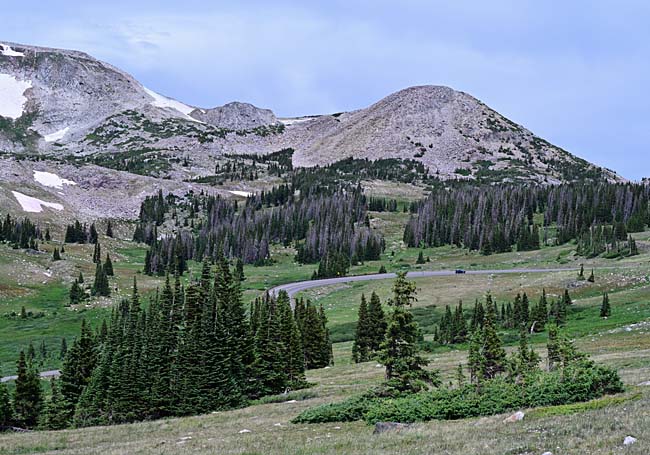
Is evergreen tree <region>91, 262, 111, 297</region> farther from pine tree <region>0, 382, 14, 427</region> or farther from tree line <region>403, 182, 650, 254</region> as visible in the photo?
tree line <region>403, 182, 650, 254</region>

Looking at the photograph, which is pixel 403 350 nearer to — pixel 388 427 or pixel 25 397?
pixel 388 427

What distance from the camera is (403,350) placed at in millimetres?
33594

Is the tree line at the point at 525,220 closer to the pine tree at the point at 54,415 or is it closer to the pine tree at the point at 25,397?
the pine tree at the point at 54,415

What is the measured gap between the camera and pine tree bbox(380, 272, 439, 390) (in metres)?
Answer: 32.3

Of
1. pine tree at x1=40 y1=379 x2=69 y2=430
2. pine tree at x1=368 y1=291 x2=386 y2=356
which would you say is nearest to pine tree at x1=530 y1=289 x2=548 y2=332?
pine tree at x1=368 y1=291 x2=386 y2=356

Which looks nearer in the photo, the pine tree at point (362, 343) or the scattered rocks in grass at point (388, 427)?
the scattered rocks in grass at point (388, 427)

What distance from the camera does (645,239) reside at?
133 m

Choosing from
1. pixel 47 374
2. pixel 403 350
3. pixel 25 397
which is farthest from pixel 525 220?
pixel 403 350

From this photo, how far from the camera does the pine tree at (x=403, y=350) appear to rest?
3231 cm

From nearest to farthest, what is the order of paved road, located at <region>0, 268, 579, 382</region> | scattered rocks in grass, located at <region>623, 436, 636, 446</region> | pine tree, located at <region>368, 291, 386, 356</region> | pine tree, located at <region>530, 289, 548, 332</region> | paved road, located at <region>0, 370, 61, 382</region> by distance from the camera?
scattered rocks in grass, located at <region>623, 436, 636, 446</region> < pine tree, located at <region>368, 291, 386, 356</region> < paved road, located at <region>0, 370, 61, 382</region> < pine tree, located at <region>530, 289, 548, 332</region> < paved road, located at <region>0, 268, 579, 382</region>

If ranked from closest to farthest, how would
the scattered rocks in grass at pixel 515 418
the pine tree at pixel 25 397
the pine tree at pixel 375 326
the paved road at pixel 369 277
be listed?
the scattered rocks in grass at pixel 515 418 → the pine tree at pixel 25 397 → the pine tree at pixel 375 326 → the paved road at pixel 369 277

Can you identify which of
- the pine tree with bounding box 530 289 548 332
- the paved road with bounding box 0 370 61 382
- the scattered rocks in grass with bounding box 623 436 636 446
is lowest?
the paved road with bounding box 0 370 61 382

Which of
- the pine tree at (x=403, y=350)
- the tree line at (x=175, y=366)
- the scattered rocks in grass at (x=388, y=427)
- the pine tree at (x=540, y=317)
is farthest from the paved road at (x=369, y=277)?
the scattered rocks in grass at (x=388, y=427)

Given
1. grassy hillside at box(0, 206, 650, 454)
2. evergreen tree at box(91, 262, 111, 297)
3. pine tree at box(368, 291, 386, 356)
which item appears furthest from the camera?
evergreen tree at box(91, 262, 111, 297)
